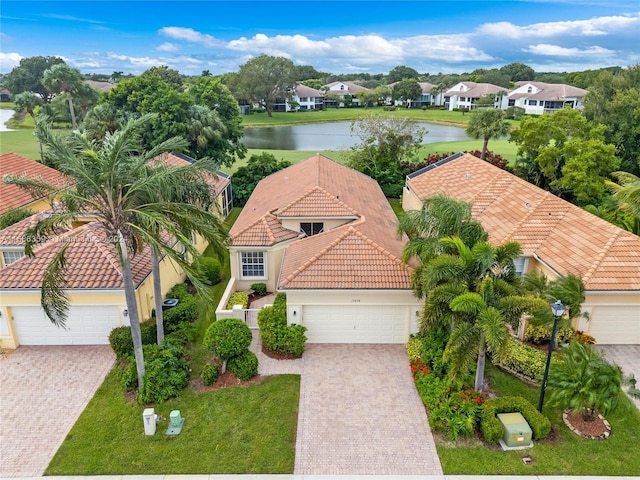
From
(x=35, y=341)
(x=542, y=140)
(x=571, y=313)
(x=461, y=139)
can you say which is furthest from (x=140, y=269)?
(x=461, y=139)

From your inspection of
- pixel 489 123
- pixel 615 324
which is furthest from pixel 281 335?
pixel 489 123

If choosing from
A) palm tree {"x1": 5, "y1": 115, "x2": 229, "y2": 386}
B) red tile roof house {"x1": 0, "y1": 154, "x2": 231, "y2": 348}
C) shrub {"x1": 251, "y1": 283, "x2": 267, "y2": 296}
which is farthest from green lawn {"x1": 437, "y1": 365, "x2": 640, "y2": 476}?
red tile roof house {"x1": 0, "y1": 154, "x2": 231, "y2": 348}

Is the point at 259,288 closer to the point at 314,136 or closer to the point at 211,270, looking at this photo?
the point at 211,270

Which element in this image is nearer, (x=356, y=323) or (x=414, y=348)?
(x=414, y=348)

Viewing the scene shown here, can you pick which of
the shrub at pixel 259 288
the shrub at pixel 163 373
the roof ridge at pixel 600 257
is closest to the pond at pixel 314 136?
the shrub at pixel 259 288

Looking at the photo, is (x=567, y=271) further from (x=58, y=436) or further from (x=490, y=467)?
(x=58, y=436)

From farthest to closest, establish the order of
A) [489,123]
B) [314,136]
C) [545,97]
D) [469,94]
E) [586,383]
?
1. [469,94]
2. [545,97]
3. [314,136]
4. [489,123]
5. [586,383]

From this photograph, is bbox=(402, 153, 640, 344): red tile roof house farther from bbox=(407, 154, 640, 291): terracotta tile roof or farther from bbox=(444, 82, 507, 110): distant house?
bbox=(444, 82, 507, 110): distant house

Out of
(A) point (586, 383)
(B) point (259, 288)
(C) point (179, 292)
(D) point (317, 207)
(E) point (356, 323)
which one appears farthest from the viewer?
(D) point (317, 207)
